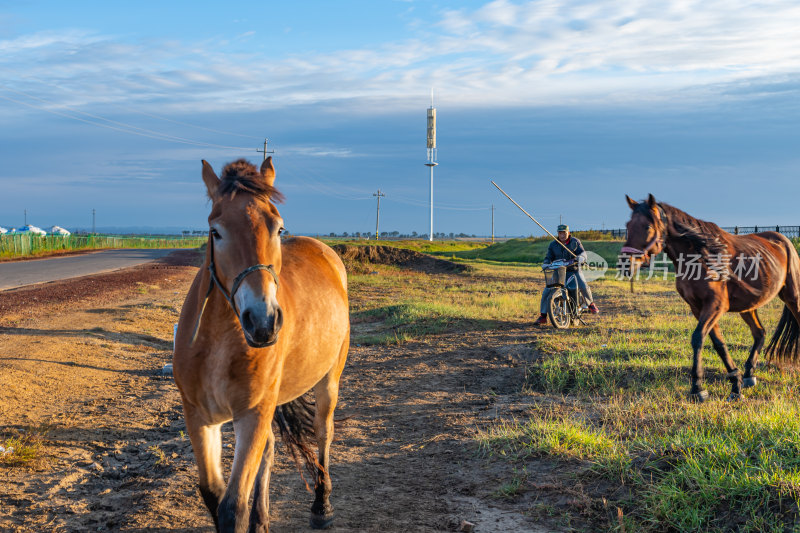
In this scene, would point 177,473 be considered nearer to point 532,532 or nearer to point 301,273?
point 301,273

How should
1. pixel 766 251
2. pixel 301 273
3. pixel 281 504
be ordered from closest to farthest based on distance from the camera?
pixel 301 273 → pixel 281 504 → pixel 766 251

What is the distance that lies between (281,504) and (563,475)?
2310 millimetres

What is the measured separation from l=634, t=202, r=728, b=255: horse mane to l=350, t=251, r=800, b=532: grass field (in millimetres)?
1773

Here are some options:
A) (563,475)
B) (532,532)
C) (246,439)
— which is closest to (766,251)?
(563,475)

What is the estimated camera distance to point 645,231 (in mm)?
7637

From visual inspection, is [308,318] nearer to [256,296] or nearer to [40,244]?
[256,296]

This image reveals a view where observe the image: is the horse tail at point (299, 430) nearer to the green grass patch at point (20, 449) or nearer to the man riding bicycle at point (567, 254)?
the green grass patch at point (20, 449)

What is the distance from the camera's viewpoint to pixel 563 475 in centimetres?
481

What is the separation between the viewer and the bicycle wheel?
12.6 m

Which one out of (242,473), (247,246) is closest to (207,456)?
(242,473)

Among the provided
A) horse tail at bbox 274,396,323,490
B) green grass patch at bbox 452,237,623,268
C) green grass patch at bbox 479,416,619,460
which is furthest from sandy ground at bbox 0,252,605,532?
green grass patch at bbox 452,237,623,268

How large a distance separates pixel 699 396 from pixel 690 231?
223cm

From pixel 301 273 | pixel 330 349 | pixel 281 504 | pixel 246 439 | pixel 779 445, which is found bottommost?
pixel 281 504

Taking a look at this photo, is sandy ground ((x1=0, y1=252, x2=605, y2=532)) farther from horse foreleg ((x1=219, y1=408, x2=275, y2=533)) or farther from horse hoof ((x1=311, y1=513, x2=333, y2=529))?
horse foreleg ((x1=219, y1=408, x2=275, y2=533))
